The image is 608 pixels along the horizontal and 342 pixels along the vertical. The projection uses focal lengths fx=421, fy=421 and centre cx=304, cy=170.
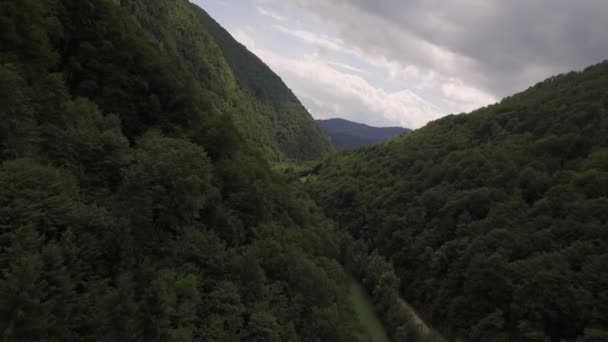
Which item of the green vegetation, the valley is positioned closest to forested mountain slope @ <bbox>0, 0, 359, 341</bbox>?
→ the valley

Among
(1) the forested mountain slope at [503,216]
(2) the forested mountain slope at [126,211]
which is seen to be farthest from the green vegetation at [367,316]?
(2) the forested mountain slope at [126,211]

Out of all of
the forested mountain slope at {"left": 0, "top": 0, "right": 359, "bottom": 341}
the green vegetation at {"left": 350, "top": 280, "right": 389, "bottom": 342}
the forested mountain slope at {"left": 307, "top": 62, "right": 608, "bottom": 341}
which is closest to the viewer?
the forested mountain slope at {"left": 0, "top": 0, "right": 359, "bottom": 341}

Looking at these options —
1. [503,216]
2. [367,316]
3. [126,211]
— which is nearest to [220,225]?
[126,211]

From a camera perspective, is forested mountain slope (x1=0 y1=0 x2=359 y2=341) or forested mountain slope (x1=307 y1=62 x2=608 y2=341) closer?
forested mountain slope (x1=0 y1=0 x2=359 y2=341)

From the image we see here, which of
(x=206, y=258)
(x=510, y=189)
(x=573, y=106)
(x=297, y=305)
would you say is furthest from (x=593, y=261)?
(x=573, y=106)

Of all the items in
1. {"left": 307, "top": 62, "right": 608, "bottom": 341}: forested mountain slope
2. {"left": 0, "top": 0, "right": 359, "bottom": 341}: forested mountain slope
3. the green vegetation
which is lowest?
the green vegetation

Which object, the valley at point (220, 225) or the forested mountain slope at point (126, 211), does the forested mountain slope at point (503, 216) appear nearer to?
the valley at point (220, 225)

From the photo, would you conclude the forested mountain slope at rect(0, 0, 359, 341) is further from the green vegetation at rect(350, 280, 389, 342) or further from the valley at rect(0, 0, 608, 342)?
the green vegetation at rect(350, 280, 389, 342)

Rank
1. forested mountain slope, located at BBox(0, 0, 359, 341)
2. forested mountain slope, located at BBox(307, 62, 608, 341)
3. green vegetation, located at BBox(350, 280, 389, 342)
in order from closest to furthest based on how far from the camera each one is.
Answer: forested mountain slope, located at BBox(0, 0, 359, 341) → forested mountain slope, located at BBox(307, 62, 608, 341) → green vegetation, located at BBox(350, 280, 389, 342)
